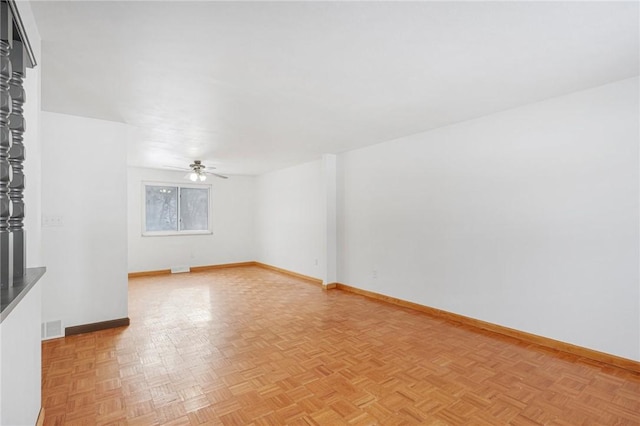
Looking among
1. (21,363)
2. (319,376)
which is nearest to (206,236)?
(319,376)

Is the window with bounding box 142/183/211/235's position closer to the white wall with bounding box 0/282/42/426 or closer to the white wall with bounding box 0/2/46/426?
the white wall with bounding box 0/2/46/426

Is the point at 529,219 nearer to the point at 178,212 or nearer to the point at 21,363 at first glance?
the point at 21,363

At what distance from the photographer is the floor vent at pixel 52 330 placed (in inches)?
120

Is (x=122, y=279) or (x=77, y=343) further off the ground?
(x=122, y=279)

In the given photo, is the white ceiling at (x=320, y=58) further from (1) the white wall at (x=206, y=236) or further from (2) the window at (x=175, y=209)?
(2) the window at (x=175, y=209)

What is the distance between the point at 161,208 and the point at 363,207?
463 centimetres

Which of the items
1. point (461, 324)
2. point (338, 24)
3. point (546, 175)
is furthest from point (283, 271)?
point (338, 24)

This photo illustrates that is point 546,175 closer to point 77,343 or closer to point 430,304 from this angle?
point 430,304

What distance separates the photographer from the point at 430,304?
152 inches

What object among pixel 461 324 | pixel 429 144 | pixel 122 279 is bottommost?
pixel 461 324

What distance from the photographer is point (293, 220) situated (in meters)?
6.50

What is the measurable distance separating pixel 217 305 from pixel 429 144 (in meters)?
3.59

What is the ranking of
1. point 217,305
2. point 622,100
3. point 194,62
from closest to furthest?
point 194,62, point 622,100, point 217,305

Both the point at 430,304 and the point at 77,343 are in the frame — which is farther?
the point at 430,304
